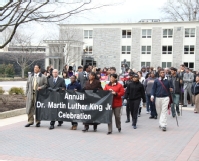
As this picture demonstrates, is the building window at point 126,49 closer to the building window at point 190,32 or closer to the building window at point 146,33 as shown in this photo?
the building window at point 146,33

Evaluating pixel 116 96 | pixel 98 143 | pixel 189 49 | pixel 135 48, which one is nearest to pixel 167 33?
pixel 189 49

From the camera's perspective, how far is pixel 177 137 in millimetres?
10469

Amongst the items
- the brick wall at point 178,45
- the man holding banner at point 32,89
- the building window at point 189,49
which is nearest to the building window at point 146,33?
the brick wall at point 178,45

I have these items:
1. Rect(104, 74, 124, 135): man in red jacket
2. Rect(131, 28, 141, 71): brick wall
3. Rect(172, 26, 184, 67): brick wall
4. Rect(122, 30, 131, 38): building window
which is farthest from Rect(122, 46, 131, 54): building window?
Rect(104, 74, 124, 135): man in red jacket

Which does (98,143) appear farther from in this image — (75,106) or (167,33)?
(167,33)

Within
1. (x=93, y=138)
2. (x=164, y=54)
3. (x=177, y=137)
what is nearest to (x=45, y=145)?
(x=93, y=138)

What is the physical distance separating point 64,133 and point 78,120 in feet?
2.13

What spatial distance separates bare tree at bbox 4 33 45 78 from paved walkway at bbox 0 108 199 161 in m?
38.8

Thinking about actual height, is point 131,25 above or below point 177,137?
above

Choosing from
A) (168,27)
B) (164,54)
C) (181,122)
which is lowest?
(181,122)

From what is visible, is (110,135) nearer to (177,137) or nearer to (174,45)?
(177,137)

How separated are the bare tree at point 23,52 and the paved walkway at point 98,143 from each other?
38841mm

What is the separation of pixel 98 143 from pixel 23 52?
4268 cm

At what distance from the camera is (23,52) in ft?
165
